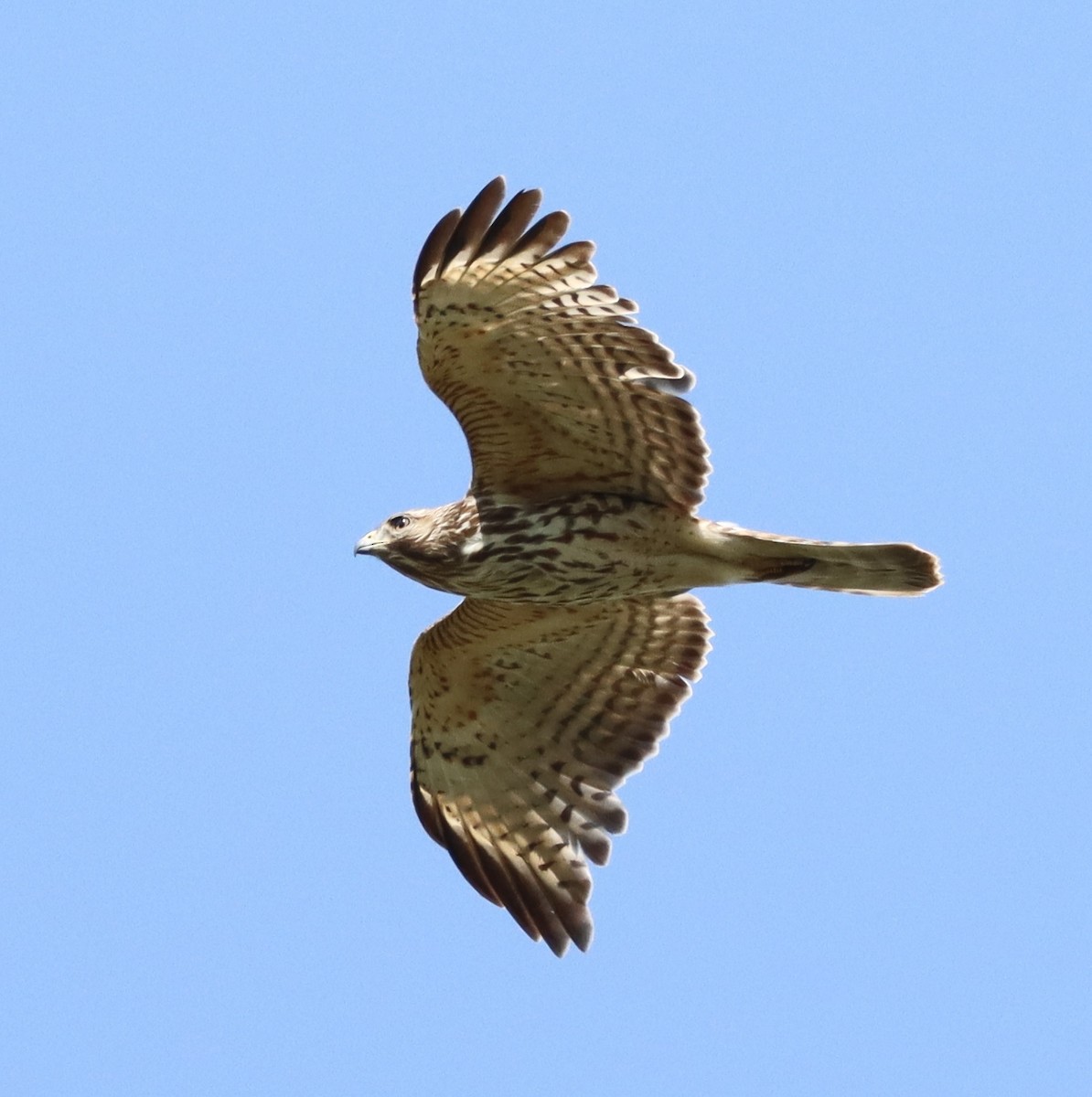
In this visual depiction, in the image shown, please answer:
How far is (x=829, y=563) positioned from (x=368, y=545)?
2.20m

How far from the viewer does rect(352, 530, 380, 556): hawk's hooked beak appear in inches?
401

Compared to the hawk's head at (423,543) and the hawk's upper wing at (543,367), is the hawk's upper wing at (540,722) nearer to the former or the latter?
the hawk's head at (423,543)

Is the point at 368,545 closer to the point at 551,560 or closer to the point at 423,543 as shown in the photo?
the point at 423,543

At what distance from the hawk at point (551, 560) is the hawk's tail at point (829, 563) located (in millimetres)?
12

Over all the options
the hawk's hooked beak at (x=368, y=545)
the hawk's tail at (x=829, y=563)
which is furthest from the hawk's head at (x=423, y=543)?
the hawk's tail at (x=829, y=563)

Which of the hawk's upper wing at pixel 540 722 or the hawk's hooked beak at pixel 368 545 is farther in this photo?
the hawk's upper wing at pixel 540 722

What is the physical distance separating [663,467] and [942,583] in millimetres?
1482

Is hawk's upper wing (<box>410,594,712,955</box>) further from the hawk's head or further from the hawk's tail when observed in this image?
the hawk's tail

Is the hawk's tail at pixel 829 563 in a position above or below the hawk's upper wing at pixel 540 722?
above

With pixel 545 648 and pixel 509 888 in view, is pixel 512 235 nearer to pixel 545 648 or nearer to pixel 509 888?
pixel 545 648

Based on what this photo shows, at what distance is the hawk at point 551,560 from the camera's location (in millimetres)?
9617

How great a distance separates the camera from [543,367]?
9.77m

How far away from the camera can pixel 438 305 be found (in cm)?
954

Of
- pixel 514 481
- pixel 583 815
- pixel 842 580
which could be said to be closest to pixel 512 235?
pixel 514 481
